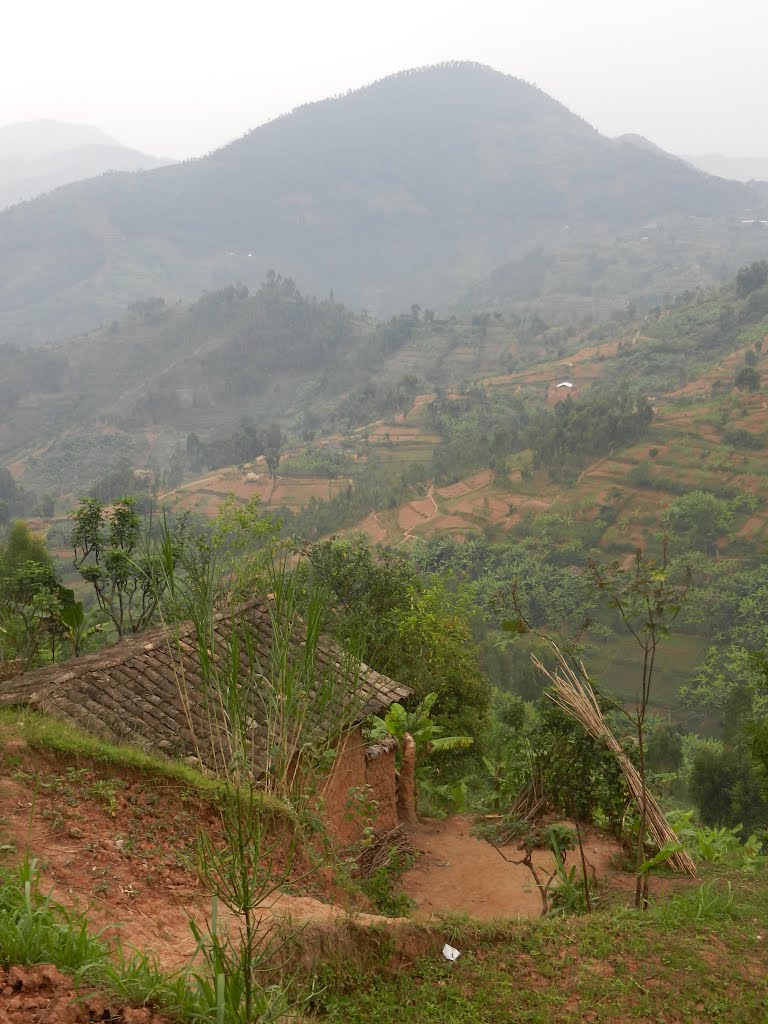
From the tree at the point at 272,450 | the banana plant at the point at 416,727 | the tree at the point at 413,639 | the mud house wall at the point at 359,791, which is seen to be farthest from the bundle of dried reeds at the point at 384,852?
the tree at the point at 272,450

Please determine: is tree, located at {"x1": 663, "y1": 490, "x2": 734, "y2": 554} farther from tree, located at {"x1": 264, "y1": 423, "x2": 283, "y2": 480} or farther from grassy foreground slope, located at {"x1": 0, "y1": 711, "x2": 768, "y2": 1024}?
grassy foreground slope, located at {"x1": 0, "y1": 711, "x2": 768, "y2": 1024}

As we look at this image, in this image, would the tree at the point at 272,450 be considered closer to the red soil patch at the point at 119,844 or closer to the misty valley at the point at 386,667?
the misty valley at the point at 386,667

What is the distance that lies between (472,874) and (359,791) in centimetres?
269

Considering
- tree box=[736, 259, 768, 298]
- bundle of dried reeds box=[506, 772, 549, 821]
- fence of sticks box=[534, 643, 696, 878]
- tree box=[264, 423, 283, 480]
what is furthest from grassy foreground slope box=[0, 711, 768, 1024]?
tree box=[736, 259, 768, 298]

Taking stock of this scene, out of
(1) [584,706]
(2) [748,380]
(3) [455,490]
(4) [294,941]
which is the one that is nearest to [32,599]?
(1) [584,706]

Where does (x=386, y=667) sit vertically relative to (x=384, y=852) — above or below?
above

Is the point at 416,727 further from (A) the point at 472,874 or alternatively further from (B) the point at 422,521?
(B) the point at 422,521

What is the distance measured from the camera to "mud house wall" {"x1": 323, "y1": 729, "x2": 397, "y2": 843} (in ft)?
25.1

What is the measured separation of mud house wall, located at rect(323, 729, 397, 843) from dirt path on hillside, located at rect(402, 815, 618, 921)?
701 millimetres

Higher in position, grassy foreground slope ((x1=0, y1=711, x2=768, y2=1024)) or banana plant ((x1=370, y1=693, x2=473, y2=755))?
grassy foreground slope ((x1=0, y1=711, x2=768, y2=1024))

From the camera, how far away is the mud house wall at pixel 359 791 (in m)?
7.66

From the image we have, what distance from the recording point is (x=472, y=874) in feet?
30.0

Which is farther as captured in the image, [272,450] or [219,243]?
[219,243]

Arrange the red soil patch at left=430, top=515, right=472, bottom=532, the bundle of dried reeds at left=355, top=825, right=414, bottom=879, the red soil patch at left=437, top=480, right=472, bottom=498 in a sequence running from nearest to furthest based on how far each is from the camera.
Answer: the bundle of dried reeds at left=355, top=825, right=414, bottom=879, the red soil patch at left=430, top=515, right=472, bottom=532, the red soil patch at left=437, top=480, right=472, bottom=498
